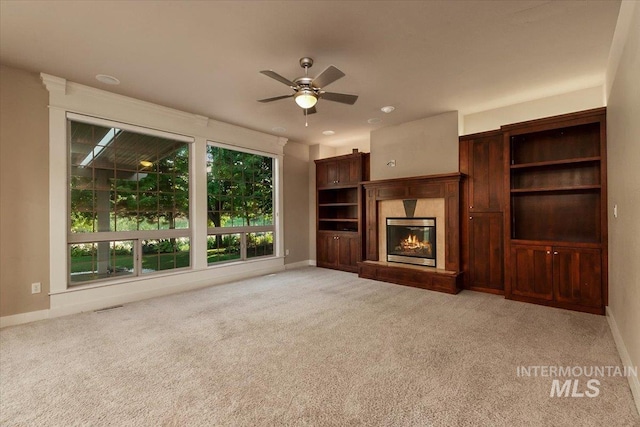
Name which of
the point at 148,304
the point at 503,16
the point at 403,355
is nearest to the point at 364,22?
the point at 503,16

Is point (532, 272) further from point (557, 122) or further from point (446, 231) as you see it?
point (557, 122)

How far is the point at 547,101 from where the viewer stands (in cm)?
429

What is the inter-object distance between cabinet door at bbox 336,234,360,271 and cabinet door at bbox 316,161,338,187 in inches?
50.5

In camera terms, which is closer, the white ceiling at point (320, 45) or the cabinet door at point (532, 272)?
the white ceiling at point (320, 45)

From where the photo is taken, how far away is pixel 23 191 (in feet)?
11.2

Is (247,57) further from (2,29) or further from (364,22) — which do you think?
(2,29)

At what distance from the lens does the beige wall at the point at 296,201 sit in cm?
660

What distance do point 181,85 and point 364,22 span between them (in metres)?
2.50

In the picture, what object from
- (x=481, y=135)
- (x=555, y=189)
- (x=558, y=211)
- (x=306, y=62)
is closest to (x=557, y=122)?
(x=555, y=189)

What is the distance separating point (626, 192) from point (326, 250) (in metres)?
5.07

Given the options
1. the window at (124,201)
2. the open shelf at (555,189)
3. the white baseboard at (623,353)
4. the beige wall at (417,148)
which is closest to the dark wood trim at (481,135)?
the beige wall at (417,148)

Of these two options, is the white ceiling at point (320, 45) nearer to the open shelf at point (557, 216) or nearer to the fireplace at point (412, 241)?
the open shelf at point (557, 216)

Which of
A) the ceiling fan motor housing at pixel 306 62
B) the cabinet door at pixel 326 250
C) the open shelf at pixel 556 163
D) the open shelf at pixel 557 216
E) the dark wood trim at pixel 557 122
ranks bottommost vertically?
the cabinet door at pixel 326 250

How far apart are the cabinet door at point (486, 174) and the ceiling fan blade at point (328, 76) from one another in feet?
10.1
